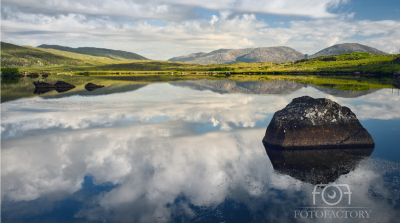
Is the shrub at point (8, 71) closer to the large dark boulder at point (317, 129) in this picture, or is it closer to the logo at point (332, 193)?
the large dark boulder at point (317, 129)

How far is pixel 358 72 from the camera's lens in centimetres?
12781

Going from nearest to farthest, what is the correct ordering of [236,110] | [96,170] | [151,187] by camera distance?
[151,187] → [96,170] → [236,110]

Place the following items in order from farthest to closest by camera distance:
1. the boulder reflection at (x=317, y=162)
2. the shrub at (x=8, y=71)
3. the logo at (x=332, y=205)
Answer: the shrub at (x=8, y=71) < the boulder reflection at (x=317, y=162) < the logo at (x=332, y=205)

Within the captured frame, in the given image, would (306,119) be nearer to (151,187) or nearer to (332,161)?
(332,161)

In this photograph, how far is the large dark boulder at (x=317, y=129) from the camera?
1805 cm

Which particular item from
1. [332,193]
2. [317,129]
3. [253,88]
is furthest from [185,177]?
[253,88]

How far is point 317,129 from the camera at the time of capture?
1823cm

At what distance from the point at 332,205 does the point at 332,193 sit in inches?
38.8

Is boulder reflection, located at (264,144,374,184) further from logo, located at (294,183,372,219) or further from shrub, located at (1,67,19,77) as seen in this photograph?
shrub, located at (1,67,19,77)

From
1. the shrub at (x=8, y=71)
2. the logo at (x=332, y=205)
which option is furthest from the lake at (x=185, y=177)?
the shrub at (x=8, y=71)

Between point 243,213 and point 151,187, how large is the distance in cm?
461

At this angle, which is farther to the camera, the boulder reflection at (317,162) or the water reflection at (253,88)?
the water reflection at (253,88)

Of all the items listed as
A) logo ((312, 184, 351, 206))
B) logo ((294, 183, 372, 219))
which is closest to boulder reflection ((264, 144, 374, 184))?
logo ((312, 184, 351, 206))

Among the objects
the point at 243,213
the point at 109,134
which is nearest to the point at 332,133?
the point at 243,213
